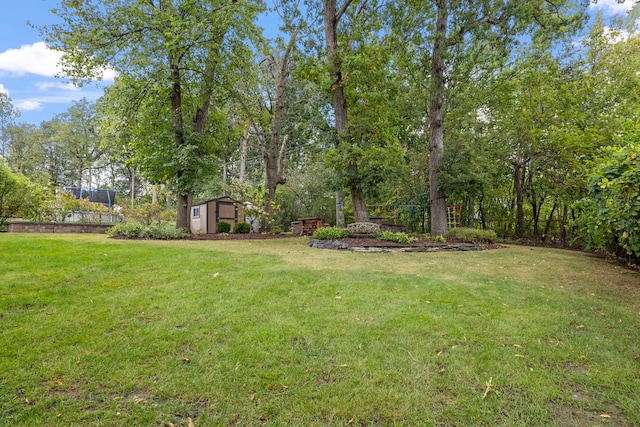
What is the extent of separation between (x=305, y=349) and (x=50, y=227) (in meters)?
14.8

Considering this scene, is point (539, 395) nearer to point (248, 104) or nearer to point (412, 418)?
point (412, 418)

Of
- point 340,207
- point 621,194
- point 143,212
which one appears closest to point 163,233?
point 340,207

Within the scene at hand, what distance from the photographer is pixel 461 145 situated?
34.8ft

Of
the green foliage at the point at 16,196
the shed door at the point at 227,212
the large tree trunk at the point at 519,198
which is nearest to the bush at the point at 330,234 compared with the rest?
the large tree trunk at the point at 519,198

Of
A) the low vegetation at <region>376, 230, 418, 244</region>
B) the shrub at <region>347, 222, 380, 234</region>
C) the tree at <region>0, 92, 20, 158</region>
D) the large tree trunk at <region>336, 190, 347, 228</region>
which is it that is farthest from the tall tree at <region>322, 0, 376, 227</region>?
the tree at <region>0, 92, 20, 158</region>

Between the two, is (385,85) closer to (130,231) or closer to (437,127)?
(437,127)

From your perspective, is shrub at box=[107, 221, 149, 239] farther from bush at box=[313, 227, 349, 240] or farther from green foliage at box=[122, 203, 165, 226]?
green foliage at box=[122, 203, 165, 226]

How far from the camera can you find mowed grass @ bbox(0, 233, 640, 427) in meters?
1.94

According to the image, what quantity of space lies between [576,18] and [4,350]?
1454 centimetres

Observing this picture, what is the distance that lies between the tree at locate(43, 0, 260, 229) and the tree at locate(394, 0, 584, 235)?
18.8 ft

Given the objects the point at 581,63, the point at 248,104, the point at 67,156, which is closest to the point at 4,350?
the point at 248,104

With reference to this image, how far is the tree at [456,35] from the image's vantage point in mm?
9922

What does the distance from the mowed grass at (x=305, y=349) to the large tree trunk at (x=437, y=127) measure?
5865 mm

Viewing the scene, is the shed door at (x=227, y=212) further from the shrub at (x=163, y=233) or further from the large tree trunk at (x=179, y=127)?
the shrub at (x=163, y=233)
